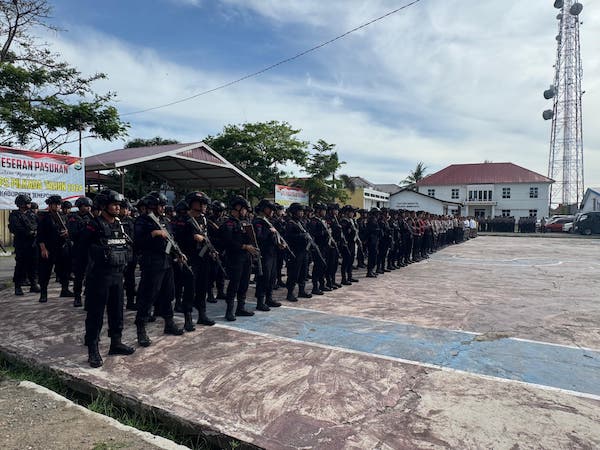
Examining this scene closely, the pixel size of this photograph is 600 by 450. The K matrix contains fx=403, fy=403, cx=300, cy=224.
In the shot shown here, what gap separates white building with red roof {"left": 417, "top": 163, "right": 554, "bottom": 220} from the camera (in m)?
42.9

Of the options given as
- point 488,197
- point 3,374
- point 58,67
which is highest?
point 58,67

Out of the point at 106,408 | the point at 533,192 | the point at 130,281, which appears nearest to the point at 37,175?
the point at 130,281

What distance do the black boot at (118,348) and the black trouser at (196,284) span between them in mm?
983

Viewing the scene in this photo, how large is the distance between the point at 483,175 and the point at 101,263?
158ft

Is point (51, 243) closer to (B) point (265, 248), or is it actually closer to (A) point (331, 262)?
(B) point (265, 248)

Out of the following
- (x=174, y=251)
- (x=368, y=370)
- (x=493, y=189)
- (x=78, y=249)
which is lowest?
(x=368, y=370)

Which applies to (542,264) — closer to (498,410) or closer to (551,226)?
(498,410)

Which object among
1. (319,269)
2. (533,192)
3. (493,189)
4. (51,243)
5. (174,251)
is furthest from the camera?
(493,189)

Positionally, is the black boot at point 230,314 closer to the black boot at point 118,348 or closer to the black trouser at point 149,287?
the black trouser at point 149,287

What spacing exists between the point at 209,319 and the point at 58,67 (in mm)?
16540

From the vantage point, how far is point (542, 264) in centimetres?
1287

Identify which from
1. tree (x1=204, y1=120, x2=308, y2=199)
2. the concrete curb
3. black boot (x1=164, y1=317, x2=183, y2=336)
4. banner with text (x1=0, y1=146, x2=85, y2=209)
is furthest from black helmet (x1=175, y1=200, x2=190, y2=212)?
tree (x1=204, y1=120, x2=308, y2=199)

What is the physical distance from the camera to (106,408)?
3.39 metres

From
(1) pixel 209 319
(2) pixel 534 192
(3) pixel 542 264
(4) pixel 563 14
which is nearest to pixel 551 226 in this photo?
(2) pixel 534 192
